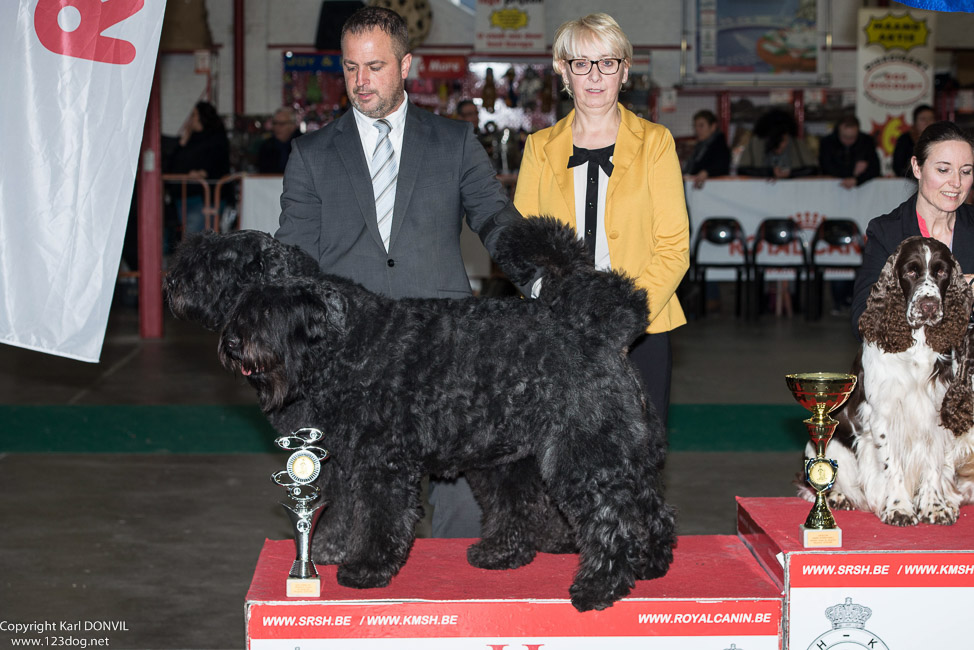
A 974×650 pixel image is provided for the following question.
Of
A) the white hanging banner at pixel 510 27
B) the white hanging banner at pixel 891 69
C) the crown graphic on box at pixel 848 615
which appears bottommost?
the crown graphic on box at pixel 848 615

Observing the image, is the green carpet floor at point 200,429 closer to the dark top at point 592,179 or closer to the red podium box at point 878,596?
the dark top at point 592,179

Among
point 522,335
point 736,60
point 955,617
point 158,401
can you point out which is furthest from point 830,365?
point 736,60

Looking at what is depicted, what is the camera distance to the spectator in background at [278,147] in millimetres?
12297

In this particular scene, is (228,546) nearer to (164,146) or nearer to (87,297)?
(87,297)

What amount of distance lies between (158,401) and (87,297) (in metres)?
4.73

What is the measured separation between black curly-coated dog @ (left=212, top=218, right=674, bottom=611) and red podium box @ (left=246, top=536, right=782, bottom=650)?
0.28 ft

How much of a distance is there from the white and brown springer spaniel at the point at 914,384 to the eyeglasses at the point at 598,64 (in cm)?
99

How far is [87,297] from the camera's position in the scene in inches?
119

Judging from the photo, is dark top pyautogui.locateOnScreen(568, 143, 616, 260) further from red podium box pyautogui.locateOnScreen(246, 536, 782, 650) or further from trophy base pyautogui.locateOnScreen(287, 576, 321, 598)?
trophy base pyautogui.locateOnScreen(287, 576, 321, 598)

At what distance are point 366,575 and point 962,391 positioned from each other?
184cm

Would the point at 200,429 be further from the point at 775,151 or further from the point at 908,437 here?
the point at 775,151

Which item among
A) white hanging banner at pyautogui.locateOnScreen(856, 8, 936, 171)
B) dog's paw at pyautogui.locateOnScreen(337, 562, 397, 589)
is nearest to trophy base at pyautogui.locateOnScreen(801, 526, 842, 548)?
dog's paw at pyautogui.locateOnScreen(337, 562, 397, 589)

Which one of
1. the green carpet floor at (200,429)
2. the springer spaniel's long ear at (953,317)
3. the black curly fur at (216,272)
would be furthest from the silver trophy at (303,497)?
the green carpet floor at (200,429)

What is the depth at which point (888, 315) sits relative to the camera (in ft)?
10.00
